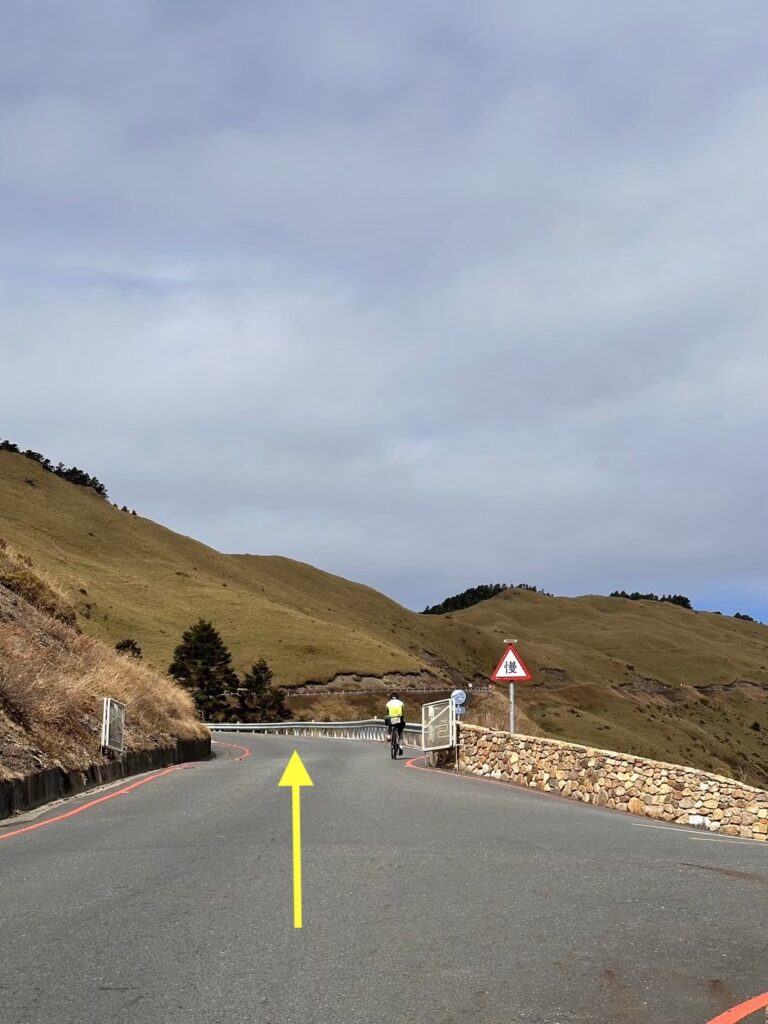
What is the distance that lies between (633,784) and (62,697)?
9.89 m

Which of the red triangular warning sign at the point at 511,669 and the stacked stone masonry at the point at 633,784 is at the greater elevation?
the red triangular warning sign at the point at 511,669

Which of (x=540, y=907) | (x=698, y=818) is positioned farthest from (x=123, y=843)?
(x=698, y=818)

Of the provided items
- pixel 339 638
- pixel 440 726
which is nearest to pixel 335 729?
pixel 440 726

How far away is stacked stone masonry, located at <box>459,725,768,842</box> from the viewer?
1502 centimetres

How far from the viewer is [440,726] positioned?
75.4 ft

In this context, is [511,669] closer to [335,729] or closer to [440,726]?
[440,726]

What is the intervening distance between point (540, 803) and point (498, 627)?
186041 millimetres

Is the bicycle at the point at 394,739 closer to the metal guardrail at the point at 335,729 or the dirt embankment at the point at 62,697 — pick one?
the dirt embankment at the point at 62,697

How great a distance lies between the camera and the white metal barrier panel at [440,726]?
2248 cm

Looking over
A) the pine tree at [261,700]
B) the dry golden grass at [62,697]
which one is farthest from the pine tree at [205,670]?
the dry golden grass at [62,697]

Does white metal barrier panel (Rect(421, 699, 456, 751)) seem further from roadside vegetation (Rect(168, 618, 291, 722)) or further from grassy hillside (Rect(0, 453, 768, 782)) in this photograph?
roadside vegetation (Rect(168, 618, 291, 722))

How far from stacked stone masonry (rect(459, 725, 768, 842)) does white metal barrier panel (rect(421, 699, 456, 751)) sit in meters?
1.88

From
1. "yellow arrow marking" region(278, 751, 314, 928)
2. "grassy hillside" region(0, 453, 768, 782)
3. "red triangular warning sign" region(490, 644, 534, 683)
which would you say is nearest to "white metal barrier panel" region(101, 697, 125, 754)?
"yellow arrow marking" region(278, 751, 314, 928)

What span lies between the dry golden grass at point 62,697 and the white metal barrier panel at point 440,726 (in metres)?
6.37
